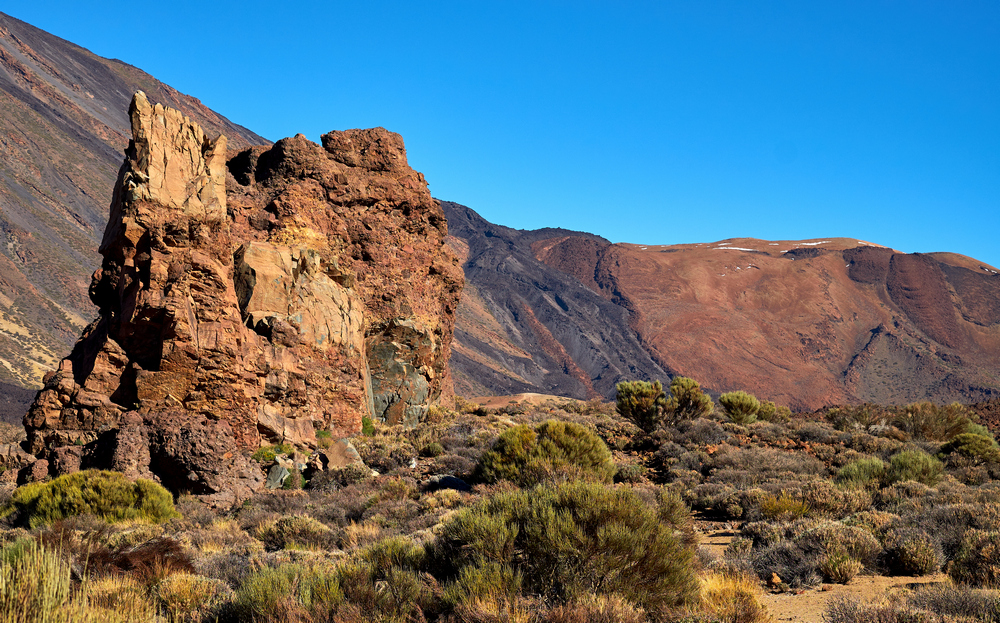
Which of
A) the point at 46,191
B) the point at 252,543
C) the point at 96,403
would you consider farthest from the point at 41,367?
the point at 252,543

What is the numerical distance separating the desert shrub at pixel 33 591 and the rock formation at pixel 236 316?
864 cm

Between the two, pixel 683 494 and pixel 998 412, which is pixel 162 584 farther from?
pixel 998 412

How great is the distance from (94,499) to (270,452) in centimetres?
434

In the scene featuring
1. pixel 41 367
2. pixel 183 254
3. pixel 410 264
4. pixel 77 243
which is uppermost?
pixel 410 264

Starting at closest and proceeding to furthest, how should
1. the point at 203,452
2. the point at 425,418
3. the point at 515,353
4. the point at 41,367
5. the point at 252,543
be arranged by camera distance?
the point at 252,543 → the point at 203,452 → the point at 425,418 → the point at 41,367 → the point at 515,353

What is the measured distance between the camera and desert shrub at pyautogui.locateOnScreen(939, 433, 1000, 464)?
16373mm

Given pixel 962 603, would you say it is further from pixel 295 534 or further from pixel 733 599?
pixel 295 534

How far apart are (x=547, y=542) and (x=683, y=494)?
27.2ft

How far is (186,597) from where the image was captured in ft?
18.7

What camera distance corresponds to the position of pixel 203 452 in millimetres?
12773

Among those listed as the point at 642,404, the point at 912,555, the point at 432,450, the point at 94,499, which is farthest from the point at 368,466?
the point at 912,555

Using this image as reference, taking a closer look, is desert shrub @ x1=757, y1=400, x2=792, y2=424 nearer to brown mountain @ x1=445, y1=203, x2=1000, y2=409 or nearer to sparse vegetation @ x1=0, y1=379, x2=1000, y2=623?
sparse vegetation @ x1=0, y1=379, x2=1000, y2=623

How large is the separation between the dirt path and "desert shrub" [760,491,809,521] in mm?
2884

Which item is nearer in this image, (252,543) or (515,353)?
(252,543)
